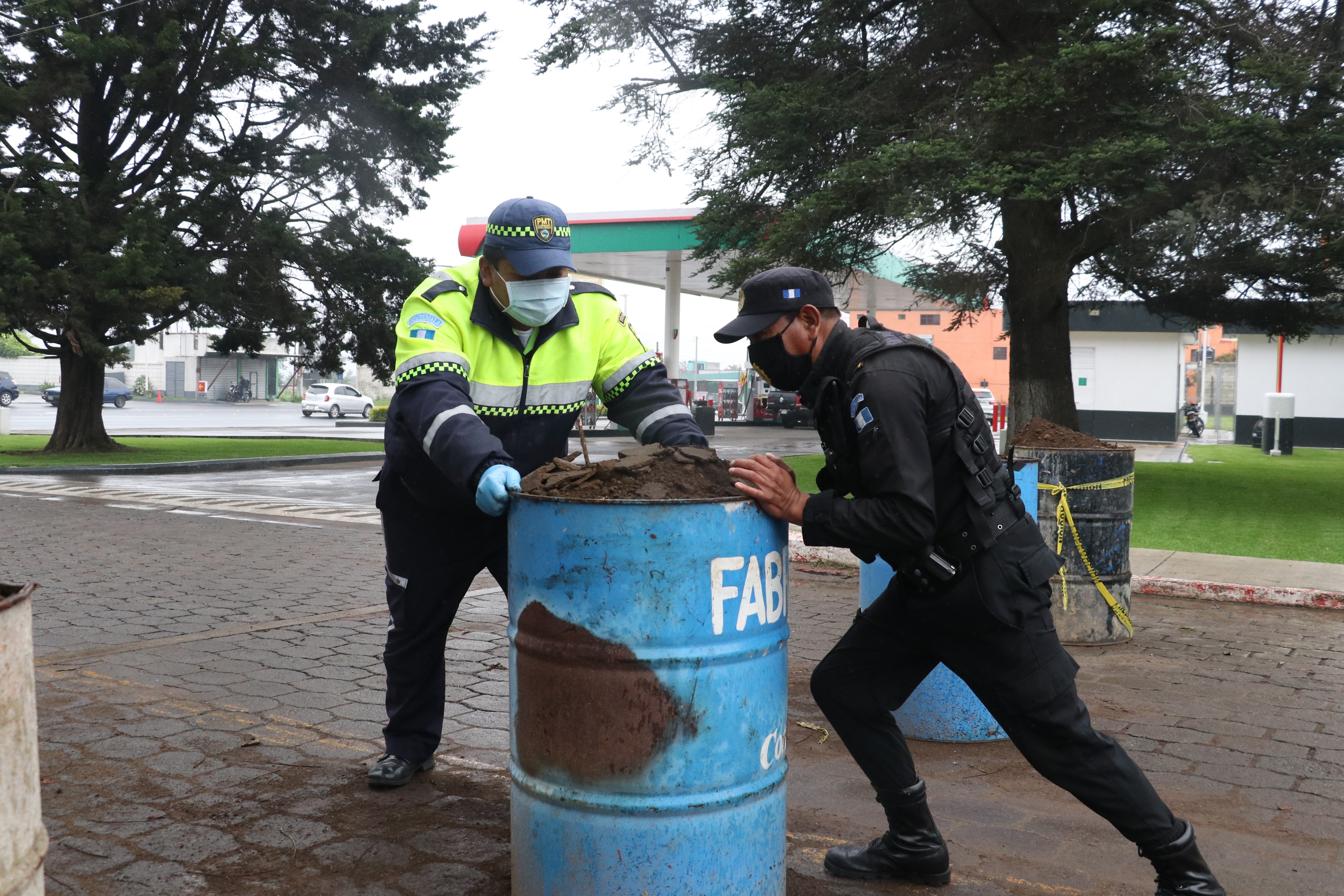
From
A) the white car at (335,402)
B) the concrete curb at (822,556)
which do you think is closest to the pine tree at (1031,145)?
the concrete curb at (822,556)

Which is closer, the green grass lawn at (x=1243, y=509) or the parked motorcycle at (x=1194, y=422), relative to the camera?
the green grass lawn at (x=1243, y=509)

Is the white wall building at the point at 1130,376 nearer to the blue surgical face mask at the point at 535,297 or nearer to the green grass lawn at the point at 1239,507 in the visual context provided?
the green grass lawn at the point at 1239,507

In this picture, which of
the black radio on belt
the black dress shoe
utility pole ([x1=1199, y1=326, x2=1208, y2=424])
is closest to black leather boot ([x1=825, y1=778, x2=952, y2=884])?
the black radio on belt

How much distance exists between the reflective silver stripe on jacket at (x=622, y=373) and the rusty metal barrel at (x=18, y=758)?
217 cm

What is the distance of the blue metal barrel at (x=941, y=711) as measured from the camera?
4539mm

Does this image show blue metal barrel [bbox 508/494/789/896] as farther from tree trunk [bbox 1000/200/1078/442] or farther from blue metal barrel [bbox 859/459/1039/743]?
tree trunk [bbox 1000/200/1078/442]

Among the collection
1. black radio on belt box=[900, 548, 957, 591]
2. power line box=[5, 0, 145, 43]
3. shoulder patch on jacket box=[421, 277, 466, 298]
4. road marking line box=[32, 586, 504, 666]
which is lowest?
road marking line box=[32, 586, 504, 666]

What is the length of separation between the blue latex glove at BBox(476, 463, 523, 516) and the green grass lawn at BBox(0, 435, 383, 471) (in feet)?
57.4

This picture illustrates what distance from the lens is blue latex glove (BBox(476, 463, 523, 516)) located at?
281 centimetres

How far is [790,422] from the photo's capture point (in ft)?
120

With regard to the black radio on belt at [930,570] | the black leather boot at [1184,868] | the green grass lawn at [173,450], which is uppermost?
the black radio on belt at [930,570]

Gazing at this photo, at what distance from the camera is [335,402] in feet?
144

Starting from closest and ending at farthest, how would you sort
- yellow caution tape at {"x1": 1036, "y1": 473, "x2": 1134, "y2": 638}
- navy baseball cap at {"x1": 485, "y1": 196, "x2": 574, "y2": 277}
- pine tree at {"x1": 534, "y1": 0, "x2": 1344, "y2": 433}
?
1. navy baseball cap at {"x1": 485, "y1": 196, "x2": 574, "y2": 277}
2. yellow caution tape at {"x1": 1036, "y1": 473, "x2": 1134, "y2": 638}
3. pine tree at {"x1": 534, "y1": 0, "x2": 1344, "y2": 433}

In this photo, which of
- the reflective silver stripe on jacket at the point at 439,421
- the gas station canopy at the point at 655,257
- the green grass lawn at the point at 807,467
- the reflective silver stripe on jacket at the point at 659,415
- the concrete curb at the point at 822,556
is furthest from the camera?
the gas station canopy at the point at 655,257
